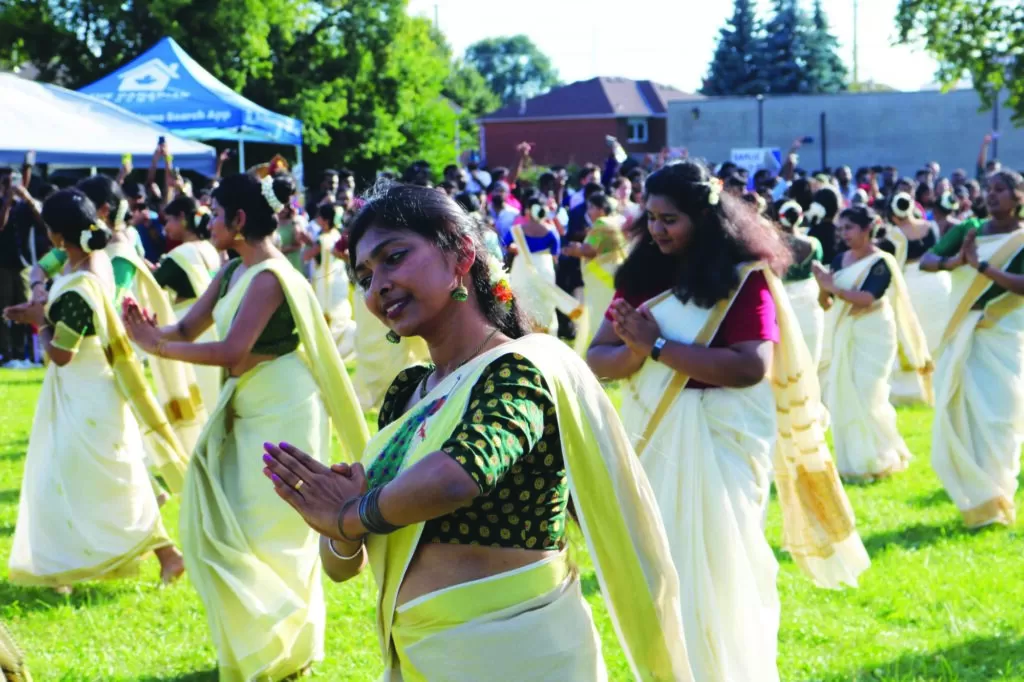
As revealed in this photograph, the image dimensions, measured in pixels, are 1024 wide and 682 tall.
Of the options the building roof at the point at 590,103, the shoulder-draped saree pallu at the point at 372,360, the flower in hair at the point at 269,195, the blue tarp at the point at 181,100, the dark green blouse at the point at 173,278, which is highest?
the building roof at the point at 590,103

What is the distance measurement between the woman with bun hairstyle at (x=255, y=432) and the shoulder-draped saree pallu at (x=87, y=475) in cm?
131

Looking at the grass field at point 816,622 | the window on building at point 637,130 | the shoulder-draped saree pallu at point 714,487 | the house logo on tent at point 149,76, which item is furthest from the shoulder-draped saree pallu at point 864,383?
the window on building at point 637,130

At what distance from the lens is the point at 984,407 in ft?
25.2

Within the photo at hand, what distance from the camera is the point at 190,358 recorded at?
5039 mm

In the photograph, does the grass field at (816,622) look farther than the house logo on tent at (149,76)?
No

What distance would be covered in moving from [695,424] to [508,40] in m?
137

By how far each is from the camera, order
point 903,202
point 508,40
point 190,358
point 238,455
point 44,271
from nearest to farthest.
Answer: point 190,358
point 238,455
point 44,271
point 903,202
point 508,40

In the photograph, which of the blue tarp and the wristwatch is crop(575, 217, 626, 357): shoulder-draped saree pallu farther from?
the wristwatch

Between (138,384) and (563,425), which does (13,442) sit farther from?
(563,425)

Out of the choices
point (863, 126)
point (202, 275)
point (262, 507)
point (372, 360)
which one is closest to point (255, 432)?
point (262, 507)

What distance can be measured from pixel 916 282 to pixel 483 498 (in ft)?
39.7

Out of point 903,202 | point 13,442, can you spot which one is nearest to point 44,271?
point 13,442

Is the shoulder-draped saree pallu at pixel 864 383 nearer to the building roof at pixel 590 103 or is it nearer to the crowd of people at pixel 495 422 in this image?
the crowd of people at pixel 495 422

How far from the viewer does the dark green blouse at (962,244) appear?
24.6 feet
